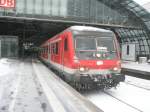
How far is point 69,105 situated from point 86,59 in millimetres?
3460

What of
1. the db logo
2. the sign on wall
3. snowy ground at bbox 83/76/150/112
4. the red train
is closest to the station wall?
the db logo

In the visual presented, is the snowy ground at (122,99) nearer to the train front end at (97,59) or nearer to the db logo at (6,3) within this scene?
the train front end at (97,59)

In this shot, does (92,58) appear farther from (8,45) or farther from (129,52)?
(8,45)

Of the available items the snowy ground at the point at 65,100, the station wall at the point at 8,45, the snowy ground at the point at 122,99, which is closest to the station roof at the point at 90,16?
the station wall at the point at 8,45

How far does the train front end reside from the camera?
11273 millimetres

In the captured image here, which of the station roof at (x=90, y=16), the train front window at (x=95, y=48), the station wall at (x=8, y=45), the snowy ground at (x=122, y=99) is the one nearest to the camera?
the snowy ground at (x=122, y=99)

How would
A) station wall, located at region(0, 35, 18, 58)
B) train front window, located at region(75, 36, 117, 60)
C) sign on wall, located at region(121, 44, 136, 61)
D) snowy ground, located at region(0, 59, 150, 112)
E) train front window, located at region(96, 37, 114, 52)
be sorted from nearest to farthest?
snowy ground, located at region(0, 59, 150, 112) → train front window, located at region(75, 36, 117, 60) → train front window, located at region(96, 37, 114, 52) → sign on wall, located at region(121, 44, 136, 61) → station wall, located at region(0, 35, 18, 58)

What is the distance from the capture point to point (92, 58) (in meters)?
11.7

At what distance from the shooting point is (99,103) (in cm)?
1002

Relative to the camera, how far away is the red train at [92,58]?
11297 millimetres

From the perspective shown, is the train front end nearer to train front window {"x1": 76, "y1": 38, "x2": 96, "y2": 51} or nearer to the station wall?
train front window {"x1": 76, "y1": 38, "x2": 96, "y2": 51}

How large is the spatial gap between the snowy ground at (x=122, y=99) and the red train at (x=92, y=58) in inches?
18.5

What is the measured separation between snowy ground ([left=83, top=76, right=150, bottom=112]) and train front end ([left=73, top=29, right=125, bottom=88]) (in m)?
0.49

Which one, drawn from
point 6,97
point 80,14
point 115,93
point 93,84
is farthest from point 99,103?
point 80,14
